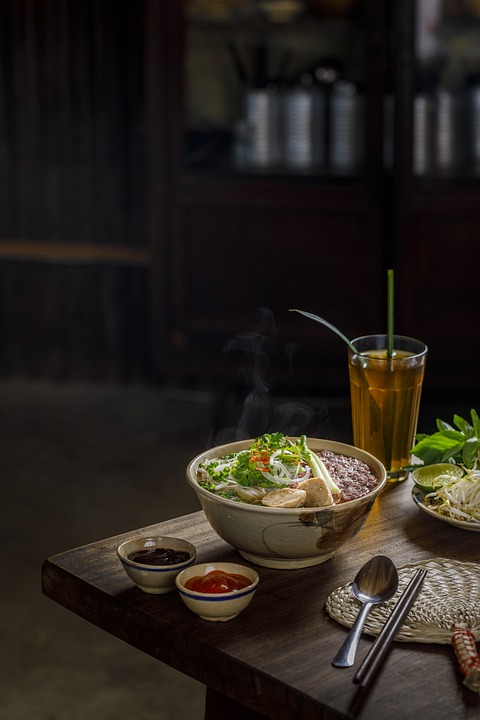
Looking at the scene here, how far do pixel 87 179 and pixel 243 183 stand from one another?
0.85 m

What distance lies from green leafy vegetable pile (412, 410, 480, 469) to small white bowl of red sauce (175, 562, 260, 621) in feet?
1.41

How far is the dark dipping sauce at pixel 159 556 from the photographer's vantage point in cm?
118

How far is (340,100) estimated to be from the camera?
358 centimetres

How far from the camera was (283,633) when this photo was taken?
3.52 ft

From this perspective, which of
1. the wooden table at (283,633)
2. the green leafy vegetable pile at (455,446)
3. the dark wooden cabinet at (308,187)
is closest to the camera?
the wooden table at (283,633)

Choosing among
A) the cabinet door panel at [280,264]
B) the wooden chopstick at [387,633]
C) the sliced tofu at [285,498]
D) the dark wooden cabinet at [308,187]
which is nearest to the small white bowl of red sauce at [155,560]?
the sliced tofu at [285,498]

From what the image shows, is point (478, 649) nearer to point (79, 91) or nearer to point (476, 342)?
point (476, 342)

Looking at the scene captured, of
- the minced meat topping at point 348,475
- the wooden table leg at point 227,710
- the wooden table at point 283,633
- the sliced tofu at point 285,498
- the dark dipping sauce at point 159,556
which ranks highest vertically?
the sliced tofu at point 285,498

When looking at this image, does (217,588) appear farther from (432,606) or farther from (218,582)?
(432,606)

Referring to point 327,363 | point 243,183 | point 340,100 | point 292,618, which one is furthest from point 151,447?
point 292,618

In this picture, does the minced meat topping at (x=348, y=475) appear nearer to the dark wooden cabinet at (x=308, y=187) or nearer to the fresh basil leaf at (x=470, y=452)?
the fresh basil leaf at (x=470, y=452)

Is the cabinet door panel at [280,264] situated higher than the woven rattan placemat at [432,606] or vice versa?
the cabinet door panel at [280,264]

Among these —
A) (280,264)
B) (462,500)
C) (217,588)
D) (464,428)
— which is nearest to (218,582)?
(217,588)

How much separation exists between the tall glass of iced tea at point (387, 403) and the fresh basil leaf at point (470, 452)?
3.9 inches
